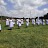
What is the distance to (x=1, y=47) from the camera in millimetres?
6203

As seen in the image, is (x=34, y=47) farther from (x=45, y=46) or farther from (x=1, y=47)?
(x=1, y=47)

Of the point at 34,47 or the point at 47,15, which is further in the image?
the point at 47,15

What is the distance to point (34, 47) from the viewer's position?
20.3ft

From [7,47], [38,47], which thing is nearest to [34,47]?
[38,47]

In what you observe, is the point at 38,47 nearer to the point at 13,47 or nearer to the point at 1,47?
the point at 13,47

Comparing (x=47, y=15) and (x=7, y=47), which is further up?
(x=47, y=15)

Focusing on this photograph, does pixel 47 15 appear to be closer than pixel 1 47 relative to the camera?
No

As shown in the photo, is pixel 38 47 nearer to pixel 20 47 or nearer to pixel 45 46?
pixel 45 46

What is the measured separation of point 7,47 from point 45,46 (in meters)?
2.97

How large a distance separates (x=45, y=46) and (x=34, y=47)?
3.08 feet

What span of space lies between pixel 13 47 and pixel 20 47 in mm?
531

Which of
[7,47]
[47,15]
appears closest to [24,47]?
[7,47]

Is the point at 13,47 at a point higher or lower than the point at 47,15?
lower

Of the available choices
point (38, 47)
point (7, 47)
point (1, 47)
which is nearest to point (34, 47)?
point (38, 47)
